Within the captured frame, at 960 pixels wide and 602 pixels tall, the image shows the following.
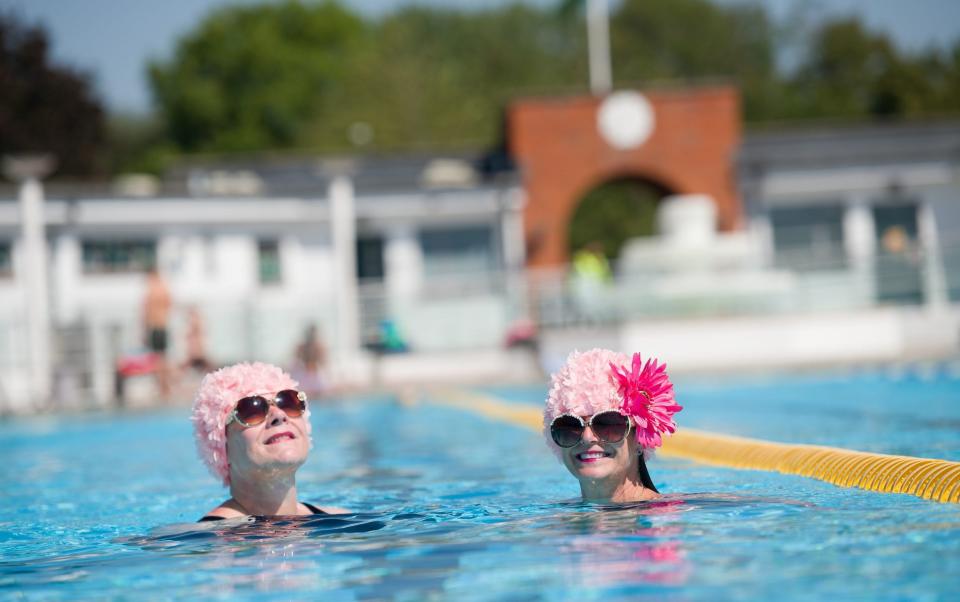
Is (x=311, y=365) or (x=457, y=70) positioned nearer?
(x=311, y=365)

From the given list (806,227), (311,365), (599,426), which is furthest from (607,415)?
(806,227)

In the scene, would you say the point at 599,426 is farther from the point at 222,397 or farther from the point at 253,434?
the point at 222,397

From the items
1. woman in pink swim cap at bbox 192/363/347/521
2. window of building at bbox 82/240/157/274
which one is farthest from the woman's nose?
window of building at bbox 82/240/157/274

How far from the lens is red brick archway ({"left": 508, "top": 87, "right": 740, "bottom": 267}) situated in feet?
97.3

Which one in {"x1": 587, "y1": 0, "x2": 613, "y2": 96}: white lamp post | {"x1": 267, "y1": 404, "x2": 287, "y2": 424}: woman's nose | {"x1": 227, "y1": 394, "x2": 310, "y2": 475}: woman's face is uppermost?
{"x1": 587, "y1": 0, "x2": 613, "y2": 96}: white lamp post

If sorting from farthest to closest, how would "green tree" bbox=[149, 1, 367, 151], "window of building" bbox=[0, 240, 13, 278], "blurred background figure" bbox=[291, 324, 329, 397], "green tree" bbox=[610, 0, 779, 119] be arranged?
"green tree" bbox=[610, 0, 779, 119] < "green tree" bbox=[149, 1, 367, 151] < "window of building" bbox=[0, 240, 13, 278] < "blurred background figure" bbox=[291, 324, 329, 397]

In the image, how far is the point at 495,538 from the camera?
14.9ft

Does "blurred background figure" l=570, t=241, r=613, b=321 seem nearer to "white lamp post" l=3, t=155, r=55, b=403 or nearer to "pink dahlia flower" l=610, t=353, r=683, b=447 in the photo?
"white lamp post" l=3, t=155, r=55, b=403

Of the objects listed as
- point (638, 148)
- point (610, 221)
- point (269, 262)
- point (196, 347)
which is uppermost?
point (610, 221)

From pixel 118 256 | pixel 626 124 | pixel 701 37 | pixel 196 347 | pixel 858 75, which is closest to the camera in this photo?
pixel 196 347

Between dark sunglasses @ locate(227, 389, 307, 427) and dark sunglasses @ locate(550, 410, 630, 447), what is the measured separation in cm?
104

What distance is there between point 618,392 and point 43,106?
1712 inches

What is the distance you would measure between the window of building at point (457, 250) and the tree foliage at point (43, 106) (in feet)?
67.7

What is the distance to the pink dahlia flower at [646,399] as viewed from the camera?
457cm
